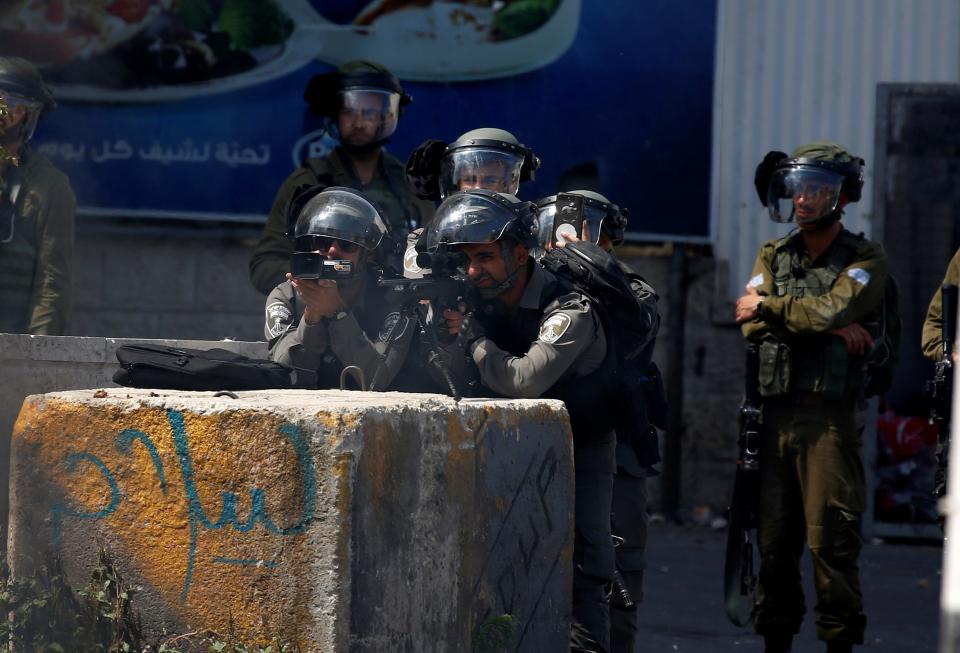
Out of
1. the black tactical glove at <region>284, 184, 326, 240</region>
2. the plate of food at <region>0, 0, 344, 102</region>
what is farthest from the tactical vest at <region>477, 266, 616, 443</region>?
the plate of food at <region>0, 0, 344, 102</region>

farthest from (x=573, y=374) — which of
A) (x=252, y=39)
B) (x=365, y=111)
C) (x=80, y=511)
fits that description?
(x=252, y=39)

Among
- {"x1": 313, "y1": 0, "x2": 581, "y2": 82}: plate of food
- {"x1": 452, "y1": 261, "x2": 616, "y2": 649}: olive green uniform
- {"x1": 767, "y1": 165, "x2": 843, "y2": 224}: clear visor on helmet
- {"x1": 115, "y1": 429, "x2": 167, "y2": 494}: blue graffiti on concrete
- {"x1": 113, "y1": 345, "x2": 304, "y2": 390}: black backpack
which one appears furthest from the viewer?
{"x1": 313, "y1": 0, "x2": 581, "y2": 82}: plate of food

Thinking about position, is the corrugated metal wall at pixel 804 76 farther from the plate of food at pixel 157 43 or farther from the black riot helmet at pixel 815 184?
the black riot helmet at pixel 815 184

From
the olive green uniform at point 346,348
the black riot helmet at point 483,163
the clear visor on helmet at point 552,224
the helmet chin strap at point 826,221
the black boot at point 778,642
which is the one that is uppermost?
the black riot helmet at point 483,163

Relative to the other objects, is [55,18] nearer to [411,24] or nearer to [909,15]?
[411,24]

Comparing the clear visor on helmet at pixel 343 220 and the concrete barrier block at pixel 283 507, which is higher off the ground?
the clear visor on helmet at pixel 343 220

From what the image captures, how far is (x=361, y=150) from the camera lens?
5617 millimetres

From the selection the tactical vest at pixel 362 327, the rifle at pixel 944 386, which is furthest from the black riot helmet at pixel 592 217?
the rifle at pixel 944 386

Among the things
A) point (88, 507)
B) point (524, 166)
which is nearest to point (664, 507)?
point (524, 166)

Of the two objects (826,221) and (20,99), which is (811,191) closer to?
(826,221)

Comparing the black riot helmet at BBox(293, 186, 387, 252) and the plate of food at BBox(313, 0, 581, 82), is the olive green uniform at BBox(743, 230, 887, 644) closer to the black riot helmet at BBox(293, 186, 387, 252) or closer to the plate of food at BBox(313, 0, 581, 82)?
the black riot helmet at BBox(293, 186, 387, 252)

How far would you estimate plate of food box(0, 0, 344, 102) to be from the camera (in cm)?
775

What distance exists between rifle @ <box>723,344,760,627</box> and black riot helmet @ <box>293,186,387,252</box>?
1694 millimetres

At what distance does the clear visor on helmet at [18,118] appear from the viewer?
5.54m
